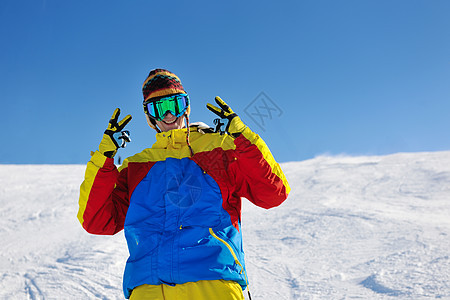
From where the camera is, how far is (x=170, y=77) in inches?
99.2

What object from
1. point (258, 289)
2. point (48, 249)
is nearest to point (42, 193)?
point (48, 249)

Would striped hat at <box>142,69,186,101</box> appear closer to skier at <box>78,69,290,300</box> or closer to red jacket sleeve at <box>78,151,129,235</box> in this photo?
skier at <box>78,69,290,300</box>

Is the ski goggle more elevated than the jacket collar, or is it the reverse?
the ski goggle

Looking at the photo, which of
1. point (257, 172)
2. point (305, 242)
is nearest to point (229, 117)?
point (257, 172)

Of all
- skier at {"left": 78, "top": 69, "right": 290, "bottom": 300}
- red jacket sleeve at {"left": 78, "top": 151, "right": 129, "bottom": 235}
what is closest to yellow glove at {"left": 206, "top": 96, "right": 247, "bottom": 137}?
skier at {"left": 78, "top": 69, "right": 290, "bottom": 300}

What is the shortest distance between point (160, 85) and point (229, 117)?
22.6 inches

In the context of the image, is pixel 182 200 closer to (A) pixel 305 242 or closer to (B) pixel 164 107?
(B) pixel 164 107

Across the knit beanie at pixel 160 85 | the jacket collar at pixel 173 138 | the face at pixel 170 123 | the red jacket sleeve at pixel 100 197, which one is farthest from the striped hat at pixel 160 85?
the red jacket sleeve at pixel 100 197

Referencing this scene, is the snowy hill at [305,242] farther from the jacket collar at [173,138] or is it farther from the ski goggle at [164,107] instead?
the ski goggle at [164,107]

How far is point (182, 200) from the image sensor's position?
6.70ft

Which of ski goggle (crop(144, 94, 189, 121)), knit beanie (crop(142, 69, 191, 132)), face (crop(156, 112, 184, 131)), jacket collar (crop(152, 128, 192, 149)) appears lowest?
jacket collar (crop(152, 128, 192, 149))

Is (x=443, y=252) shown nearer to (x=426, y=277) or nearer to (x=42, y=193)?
(x=426, y=277)

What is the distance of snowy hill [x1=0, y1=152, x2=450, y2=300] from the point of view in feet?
12.1

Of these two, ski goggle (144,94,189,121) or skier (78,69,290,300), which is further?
ski goggle (144,94,189,121)
